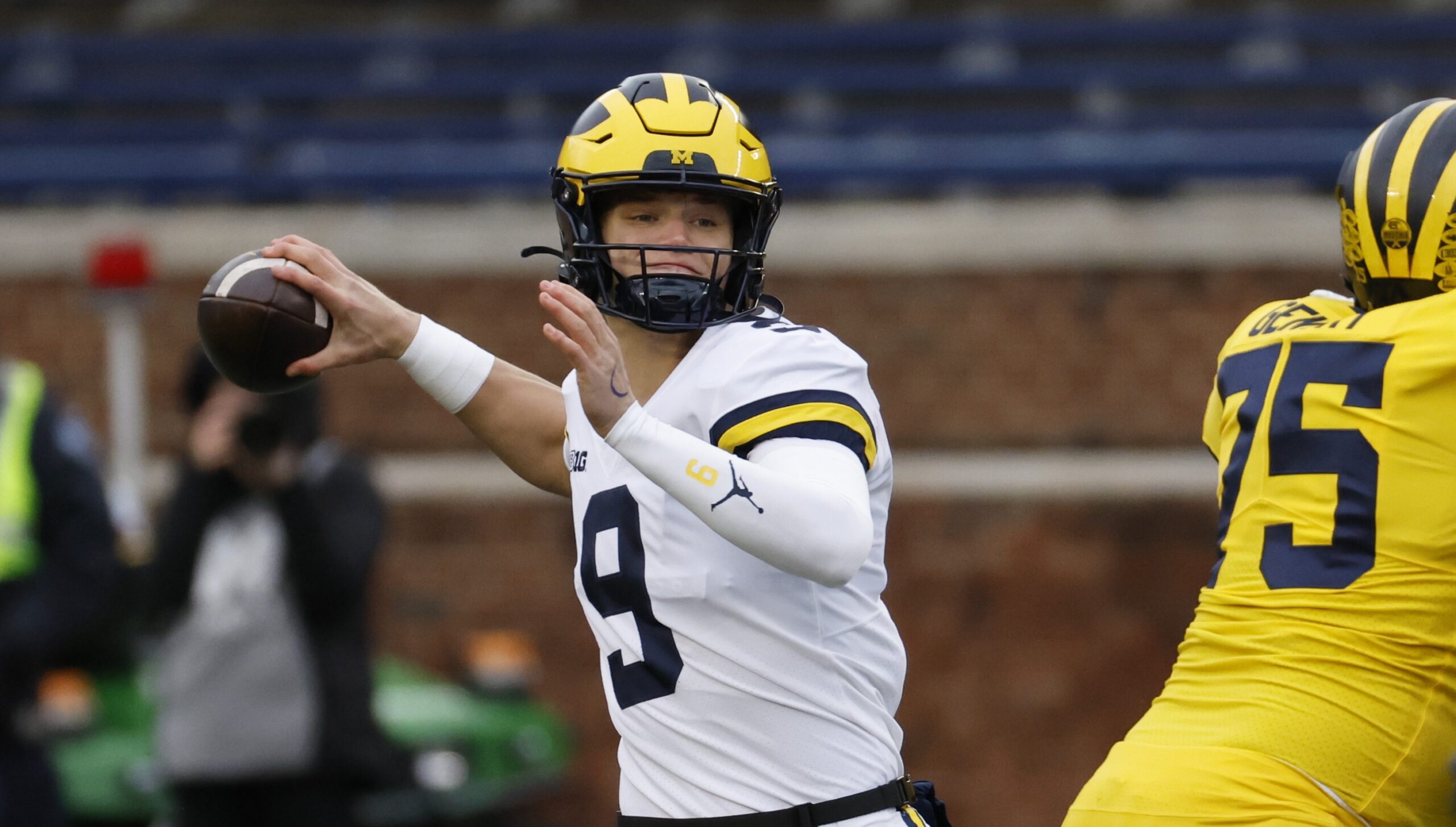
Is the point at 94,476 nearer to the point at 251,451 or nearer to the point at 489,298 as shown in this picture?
the point at 251,451

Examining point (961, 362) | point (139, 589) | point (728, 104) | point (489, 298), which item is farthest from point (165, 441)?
point (728, 104)

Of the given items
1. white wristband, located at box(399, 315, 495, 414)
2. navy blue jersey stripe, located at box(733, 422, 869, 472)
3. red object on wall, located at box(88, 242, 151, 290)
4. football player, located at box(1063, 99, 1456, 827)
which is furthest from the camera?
red object on wall, located at box(88, 242, 151, 290)

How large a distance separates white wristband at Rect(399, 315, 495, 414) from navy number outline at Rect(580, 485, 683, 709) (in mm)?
585

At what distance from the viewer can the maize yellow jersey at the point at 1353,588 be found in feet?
10.00

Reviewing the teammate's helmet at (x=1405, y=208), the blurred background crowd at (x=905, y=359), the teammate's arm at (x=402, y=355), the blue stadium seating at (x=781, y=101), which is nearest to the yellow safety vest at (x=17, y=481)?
the blurred background crowd at (x=905, y=359)

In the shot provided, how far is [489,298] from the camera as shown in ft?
30.3

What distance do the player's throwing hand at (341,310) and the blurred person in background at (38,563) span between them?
258 centimetres

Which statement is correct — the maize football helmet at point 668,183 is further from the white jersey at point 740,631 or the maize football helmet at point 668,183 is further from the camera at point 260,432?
the camera at point 260,432

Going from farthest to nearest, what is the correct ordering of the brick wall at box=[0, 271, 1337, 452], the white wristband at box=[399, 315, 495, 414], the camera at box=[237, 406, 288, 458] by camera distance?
1. the brick wall at box=[0, 271, 1337, 452]
2. the camera at box=[237, 406, 288, 458]
3. the white wristband at box=[399, 315, 495, 414]

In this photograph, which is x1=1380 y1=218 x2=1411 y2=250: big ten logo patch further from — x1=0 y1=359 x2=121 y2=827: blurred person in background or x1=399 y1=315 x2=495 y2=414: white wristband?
x1=0 y1=359 x2=121 y2=827: blurred person in background

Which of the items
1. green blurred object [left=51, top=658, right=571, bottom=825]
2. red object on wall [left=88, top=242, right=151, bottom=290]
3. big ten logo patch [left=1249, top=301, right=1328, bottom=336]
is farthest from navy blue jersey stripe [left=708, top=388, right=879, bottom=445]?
red object on wall [left=88, top=242, right=151, bottom=290]

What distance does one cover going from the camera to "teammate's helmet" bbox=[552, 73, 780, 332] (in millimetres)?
3119

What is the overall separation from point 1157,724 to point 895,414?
5822mm

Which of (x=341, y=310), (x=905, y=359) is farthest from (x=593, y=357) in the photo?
(x=905, y=359)
